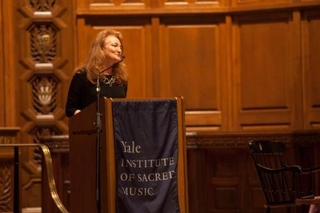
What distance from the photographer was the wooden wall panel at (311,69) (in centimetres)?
671

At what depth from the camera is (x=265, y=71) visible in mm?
6898

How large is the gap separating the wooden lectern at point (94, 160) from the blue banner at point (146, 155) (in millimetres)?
30

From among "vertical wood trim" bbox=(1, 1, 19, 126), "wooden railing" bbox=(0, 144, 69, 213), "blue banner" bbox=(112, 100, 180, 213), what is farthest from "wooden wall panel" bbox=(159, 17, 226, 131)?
"blue banner" bbox=(112, 100, 180, 213)

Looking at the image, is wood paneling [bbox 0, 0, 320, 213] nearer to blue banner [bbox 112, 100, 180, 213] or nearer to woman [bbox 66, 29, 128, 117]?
woman [bbox 66, 29, 128, 117]

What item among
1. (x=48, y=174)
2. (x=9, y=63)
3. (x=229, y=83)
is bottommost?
(x=48, y=174)

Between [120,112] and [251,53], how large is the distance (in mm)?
3519

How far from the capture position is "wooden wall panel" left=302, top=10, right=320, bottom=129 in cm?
671

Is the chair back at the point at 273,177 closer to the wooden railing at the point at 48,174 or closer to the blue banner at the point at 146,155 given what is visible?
the blue banner at the point at 146,155

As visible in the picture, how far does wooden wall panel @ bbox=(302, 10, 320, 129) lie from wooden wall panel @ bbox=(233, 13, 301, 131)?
0.33ft

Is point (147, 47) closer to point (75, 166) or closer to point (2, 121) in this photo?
point (2, 121)

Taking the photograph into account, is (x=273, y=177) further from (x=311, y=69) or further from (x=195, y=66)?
(x=195, y=66)

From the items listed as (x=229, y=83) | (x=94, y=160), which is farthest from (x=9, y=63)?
(x=94, y=160)

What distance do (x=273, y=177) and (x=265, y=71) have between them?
205cm

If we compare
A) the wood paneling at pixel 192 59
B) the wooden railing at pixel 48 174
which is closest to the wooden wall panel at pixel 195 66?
the wood paneling at pixel 192 59
